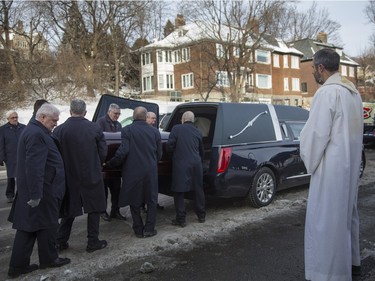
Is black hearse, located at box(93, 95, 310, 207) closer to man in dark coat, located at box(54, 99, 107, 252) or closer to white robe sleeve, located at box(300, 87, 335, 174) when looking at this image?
man in dark coat, located at box(54, 99, 107, 252)

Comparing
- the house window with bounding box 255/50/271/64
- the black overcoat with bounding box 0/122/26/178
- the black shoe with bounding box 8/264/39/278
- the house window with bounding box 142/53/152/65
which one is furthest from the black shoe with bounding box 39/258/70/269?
the house window with bounding box 255/50/271/64

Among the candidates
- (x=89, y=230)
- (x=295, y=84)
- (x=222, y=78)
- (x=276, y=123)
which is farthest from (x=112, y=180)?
(x=295, y=84)

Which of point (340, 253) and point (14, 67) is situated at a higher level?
point (14, 67)

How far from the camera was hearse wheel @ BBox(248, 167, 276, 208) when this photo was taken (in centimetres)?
666

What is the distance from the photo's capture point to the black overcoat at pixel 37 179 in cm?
408

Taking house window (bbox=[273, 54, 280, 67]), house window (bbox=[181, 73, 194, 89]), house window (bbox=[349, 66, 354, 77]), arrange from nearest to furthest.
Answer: house window (bbox=[181, 73, 194, 89]), house window (bbox=[273, 54, 280, 67]), house window (bbox=[349, 66, 354, 77])

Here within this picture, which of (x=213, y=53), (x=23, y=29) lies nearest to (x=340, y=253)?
(x=213, y=53)

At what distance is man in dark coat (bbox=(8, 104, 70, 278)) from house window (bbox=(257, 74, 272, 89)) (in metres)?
47.1

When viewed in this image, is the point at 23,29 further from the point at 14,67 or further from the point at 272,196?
the point at 272,196

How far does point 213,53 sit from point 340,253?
35048 millimetres

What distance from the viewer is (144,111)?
556cm

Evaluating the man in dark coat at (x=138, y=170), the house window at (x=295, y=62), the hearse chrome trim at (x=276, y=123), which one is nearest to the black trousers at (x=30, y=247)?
the man in dark coat at (x=138, y=170)

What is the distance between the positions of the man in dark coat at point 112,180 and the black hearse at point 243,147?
23cm

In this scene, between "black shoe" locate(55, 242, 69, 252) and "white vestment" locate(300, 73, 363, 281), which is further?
"black shoe" locate(55, 242, 69, 252)
